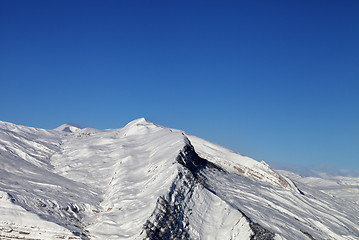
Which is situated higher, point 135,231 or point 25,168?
point 25,168

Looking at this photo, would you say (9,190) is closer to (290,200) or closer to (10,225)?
(10,225)

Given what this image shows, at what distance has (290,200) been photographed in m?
52.6

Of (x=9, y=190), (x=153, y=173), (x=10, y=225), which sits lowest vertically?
(x=10, y=225)

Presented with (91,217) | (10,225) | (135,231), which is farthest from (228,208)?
Result: (10,225)

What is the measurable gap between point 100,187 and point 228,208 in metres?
18.6

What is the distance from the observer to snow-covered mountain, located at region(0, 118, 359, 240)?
1182 inches

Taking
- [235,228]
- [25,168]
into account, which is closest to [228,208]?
[235,228]

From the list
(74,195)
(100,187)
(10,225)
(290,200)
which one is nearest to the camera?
(10,225)

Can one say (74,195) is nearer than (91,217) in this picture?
No

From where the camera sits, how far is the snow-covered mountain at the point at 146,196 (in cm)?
3002

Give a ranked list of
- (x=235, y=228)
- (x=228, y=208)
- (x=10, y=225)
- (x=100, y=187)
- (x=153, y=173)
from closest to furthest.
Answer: (x=10, y=225), (x=235, y=228), (x=228, y=208), (x=153, y=173), (x=100, y=187)

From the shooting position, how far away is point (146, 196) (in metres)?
34.5

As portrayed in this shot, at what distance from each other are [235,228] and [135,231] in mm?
9648

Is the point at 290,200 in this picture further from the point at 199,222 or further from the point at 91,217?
the point at 91,217
